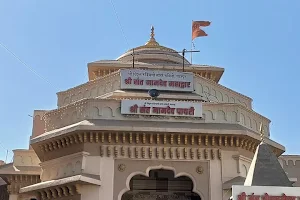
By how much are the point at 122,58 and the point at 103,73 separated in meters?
1.90

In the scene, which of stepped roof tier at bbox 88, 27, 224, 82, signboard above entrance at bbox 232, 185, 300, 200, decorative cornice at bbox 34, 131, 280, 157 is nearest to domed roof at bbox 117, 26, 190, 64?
stepped roof tier at bbox 88, 27, 224, 82

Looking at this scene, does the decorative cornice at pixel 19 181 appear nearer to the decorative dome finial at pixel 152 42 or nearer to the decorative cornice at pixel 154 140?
the decorative cornice at pixel 154 140

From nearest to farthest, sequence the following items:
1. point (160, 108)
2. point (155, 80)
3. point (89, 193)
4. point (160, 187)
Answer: point (89, 193) < point (160, 108) < point (160, 187) < point (155, 80)

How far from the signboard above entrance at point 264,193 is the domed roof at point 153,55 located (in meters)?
15.5

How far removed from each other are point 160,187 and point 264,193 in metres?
10.5

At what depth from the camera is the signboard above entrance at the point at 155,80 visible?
2309cm

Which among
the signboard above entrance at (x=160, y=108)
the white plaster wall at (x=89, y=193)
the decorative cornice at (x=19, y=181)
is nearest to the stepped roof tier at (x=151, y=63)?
the signboard above entrance at (x=160, y=108)

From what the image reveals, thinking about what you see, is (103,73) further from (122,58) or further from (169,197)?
(169,197)

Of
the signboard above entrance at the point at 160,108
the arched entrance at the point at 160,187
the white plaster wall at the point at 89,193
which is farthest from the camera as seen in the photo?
the arched entrance at the point at 160,187

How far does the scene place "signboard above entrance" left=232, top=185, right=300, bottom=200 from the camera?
38.7 feet

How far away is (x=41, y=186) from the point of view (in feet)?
66.3

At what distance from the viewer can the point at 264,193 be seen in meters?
11.8

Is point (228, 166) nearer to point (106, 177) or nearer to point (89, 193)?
point (106, 177)

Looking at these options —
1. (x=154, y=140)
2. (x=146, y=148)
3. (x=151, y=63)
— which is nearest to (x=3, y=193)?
(x=151, y=63)
